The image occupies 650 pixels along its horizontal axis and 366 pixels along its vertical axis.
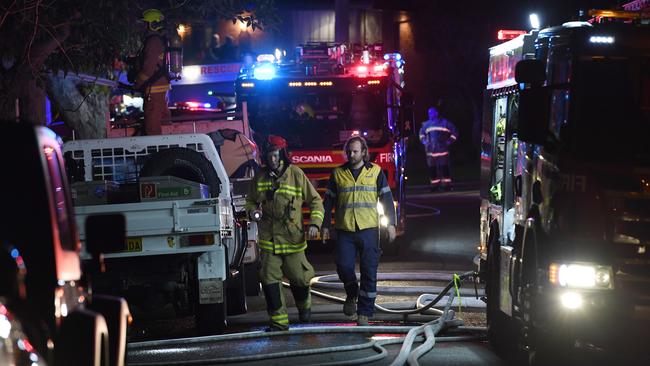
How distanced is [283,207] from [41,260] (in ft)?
19.4

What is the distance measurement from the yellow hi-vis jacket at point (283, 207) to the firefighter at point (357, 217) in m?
0.24

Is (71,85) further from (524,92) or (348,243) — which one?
(524,92)

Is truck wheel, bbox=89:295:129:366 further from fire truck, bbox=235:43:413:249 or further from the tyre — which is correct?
fire truck, bbox=235:43:413:249

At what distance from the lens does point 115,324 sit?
6.07 meters

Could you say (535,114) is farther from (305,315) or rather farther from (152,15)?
(152,15)

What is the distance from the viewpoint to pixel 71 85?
21.0m

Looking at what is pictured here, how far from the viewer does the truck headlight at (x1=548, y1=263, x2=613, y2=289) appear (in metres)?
7.49

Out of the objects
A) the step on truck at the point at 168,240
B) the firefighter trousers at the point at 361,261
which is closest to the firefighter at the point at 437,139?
the firefighter trousers at the point at 361,261

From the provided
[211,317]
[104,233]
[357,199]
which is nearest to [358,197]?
[357,199]

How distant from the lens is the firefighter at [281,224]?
1094 centimetres

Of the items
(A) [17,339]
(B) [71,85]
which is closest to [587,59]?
(A) [17,339]

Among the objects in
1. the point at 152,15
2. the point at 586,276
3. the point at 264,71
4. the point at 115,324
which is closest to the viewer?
the point at 115,324

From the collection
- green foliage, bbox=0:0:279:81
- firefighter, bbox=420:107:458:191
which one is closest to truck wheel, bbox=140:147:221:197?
green foliage, bbox=0:0:279:81

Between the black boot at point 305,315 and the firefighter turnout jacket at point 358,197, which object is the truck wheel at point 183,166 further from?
the black boot at point 305,315
